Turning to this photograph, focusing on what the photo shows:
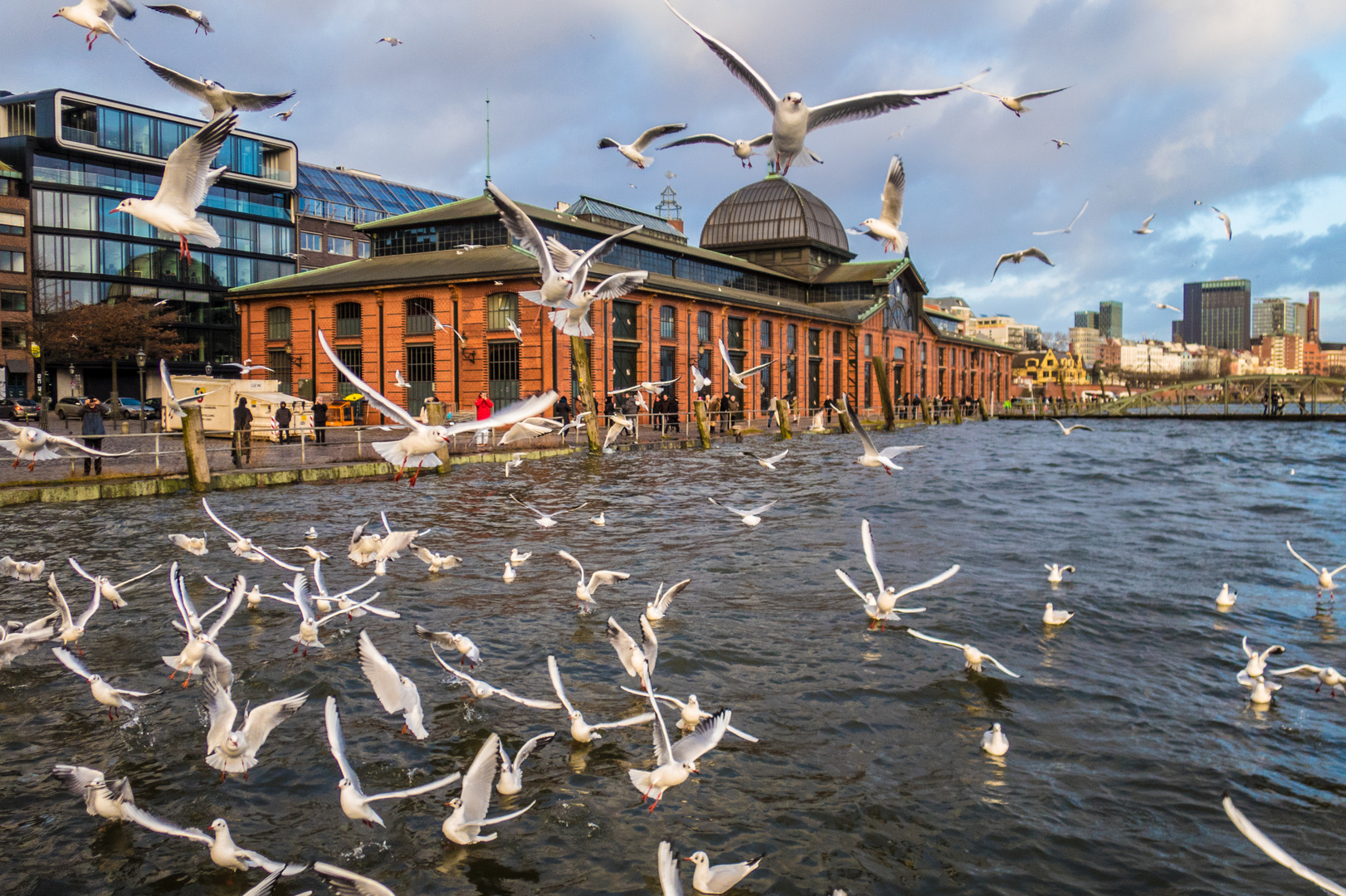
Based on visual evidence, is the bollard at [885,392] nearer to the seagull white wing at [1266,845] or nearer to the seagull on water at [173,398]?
the seagull on water at [173,398]

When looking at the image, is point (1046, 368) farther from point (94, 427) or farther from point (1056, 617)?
point (1056, 617)

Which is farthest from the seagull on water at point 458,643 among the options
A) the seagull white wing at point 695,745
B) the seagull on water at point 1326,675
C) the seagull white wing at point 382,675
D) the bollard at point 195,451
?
the bollard at point 195,451

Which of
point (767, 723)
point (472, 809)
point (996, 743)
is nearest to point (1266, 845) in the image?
point (996, 743)

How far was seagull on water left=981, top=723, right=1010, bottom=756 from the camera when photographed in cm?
630

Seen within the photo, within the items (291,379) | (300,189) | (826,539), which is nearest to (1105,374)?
(300,189)

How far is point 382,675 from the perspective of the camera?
544 centimetres

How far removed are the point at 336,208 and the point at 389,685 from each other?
68649 mm

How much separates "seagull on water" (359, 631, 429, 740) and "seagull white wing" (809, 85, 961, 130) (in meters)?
6.14

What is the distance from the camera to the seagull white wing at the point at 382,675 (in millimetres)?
5273

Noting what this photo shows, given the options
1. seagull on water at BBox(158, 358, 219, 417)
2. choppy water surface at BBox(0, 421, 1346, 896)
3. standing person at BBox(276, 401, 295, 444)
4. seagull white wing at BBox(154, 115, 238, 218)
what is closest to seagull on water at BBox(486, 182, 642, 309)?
A: seagull white wing at BBox(154, 115, 238, 218)

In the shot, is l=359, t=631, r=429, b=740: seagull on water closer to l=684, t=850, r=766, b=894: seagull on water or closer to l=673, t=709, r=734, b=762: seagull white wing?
l=673, t=709, r=734, b=762: seagull white wing

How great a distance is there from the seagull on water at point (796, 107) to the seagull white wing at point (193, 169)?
13.5ft

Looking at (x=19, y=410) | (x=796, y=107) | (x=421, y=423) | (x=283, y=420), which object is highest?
(x=796, y=107)

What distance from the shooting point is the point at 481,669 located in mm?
7789
